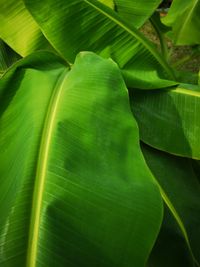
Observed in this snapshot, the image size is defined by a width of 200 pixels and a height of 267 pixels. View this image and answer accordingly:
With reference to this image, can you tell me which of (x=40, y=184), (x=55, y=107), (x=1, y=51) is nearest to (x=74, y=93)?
(x=55, y=107)

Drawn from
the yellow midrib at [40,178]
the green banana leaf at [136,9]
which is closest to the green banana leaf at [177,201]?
the yellow midrib at [40,178]

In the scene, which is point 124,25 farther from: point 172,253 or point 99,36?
point 172,253

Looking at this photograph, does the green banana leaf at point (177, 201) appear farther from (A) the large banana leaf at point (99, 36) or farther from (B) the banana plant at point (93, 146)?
(A) the large banana leaf at point (99, 36)

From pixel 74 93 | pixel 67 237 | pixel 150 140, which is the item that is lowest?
pixel 150 140

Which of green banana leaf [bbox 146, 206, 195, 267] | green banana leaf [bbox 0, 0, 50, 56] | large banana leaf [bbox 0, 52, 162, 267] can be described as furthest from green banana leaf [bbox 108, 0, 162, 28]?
green banana leaf [bbox 146, 206, 195, 267]

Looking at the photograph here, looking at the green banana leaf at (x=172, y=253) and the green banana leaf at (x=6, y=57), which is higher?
the green banana leaf at (x=6, y=57)

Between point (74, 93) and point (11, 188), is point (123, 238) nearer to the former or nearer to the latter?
point (11, 188)

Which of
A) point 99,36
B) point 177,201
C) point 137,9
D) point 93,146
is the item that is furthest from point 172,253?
point 137,9
